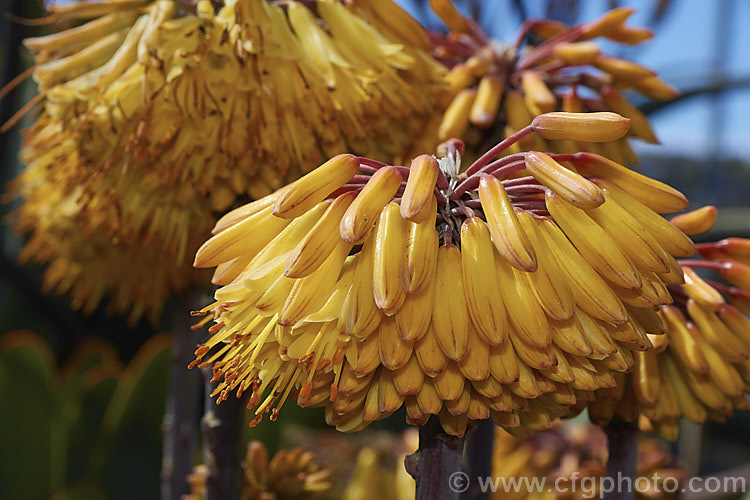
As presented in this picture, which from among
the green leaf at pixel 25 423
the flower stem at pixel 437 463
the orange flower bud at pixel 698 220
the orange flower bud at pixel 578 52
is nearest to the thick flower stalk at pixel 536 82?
the orange flower bud at pixel 578 52

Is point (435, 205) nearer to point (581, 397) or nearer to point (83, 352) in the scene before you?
point (581, 397)

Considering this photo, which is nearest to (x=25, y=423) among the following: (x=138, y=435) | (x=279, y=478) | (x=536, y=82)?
(x=138, y=435)

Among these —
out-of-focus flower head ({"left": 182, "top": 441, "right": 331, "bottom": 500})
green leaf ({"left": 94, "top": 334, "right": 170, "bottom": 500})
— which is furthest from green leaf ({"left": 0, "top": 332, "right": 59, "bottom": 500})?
out-of-focus flower head ({"left": 182, "top": 441, "right": 331, "bottom": 500})

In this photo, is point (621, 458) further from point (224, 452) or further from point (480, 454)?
point (224, 452)

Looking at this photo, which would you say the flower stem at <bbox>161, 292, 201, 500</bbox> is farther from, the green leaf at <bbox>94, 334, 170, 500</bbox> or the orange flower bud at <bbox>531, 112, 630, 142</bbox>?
the orange flower bud at <bbox>531, 112, 630, 142</bbox>

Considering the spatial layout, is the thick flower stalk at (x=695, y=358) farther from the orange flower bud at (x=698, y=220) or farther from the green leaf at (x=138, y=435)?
the green leaf at (x=138, y=435)
